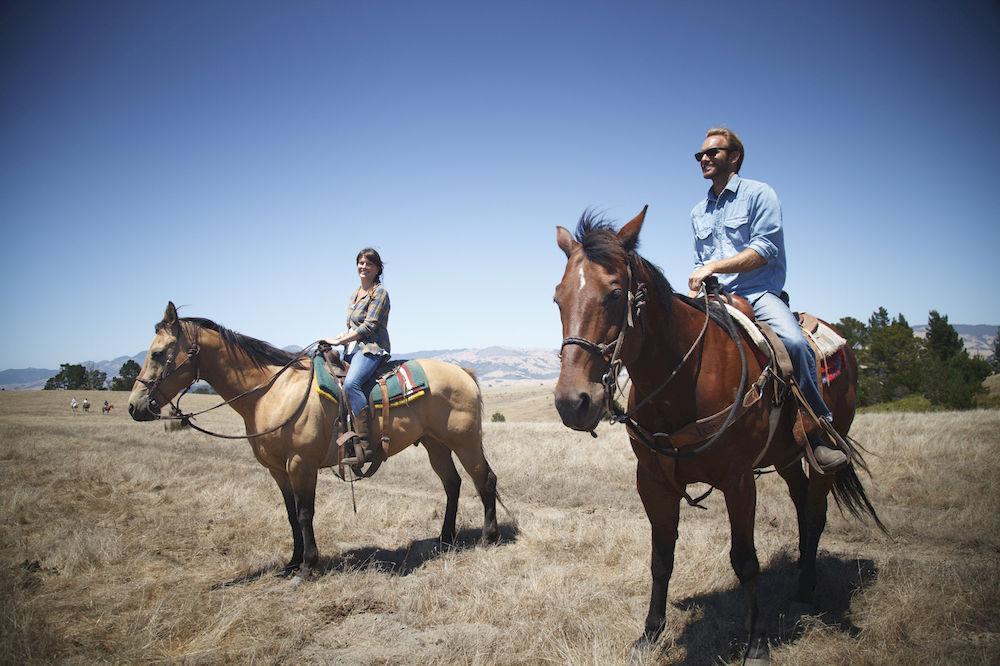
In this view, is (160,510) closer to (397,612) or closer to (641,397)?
(397,612)

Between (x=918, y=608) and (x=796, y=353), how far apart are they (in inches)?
92.9

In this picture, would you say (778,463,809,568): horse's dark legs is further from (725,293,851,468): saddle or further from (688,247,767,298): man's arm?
(688,247,767,298): man's arm

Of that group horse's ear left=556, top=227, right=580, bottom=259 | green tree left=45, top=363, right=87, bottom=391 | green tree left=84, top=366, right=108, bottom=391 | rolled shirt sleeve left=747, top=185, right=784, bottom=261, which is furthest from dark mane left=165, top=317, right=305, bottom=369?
green tree left=84, top=366, right=108, bottom=391

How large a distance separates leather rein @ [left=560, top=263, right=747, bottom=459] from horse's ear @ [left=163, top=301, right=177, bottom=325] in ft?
17.1

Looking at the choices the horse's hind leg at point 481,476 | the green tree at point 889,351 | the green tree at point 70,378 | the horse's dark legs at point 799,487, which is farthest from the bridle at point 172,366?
the green tree at point 70,378

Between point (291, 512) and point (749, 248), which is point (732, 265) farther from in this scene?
point (291, 512)

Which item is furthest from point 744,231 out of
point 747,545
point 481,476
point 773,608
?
point 481,476

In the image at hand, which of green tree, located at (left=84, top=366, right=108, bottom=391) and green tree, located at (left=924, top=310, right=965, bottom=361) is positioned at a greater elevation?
green tree, located at (left=924, top=310, right=965, bottom=361)

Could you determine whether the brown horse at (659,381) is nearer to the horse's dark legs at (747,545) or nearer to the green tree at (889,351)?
the horse's dark legs at (747,545)

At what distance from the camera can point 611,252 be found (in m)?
2.95

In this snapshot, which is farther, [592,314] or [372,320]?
[372,320]

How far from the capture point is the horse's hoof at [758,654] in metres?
3.59

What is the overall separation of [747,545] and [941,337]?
51.9m

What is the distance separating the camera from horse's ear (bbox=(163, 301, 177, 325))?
5863mm
